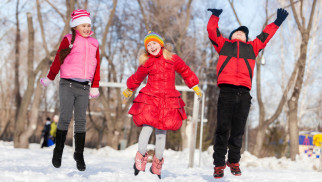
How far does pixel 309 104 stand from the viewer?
2708cm

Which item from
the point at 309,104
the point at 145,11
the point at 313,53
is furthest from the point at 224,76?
the point at 309,104

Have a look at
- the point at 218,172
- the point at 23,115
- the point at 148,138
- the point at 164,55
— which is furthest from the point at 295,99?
the point at 148,138

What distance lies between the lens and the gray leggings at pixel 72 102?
4637 mm

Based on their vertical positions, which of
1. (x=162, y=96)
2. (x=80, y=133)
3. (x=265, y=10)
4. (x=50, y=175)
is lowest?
(x=50, y=175)

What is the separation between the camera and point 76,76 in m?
4.58

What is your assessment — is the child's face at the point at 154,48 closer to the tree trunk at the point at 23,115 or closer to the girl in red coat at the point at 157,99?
the girl in red coat at the point at 157,99

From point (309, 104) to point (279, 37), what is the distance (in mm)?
8079

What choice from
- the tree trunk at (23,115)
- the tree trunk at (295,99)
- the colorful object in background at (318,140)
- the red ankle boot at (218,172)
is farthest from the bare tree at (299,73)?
the red ankle boot at (218,172)

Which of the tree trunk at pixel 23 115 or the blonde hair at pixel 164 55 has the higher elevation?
the blonde hair at pixel 164 55

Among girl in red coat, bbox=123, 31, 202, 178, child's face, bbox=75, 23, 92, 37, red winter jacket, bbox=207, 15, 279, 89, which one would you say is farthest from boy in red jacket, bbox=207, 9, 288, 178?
child's face, bbox=75, 23, 92, 37

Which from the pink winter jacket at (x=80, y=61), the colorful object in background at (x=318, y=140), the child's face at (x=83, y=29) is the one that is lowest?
the colorful object in background at (x=318, y=140)

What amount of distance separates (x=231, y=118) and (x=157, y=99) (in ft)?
3.31

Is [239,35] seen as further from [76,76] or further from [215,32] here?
[76,76]

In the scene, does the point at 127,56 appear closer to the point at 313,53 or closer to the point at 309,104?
the point at 313,53
